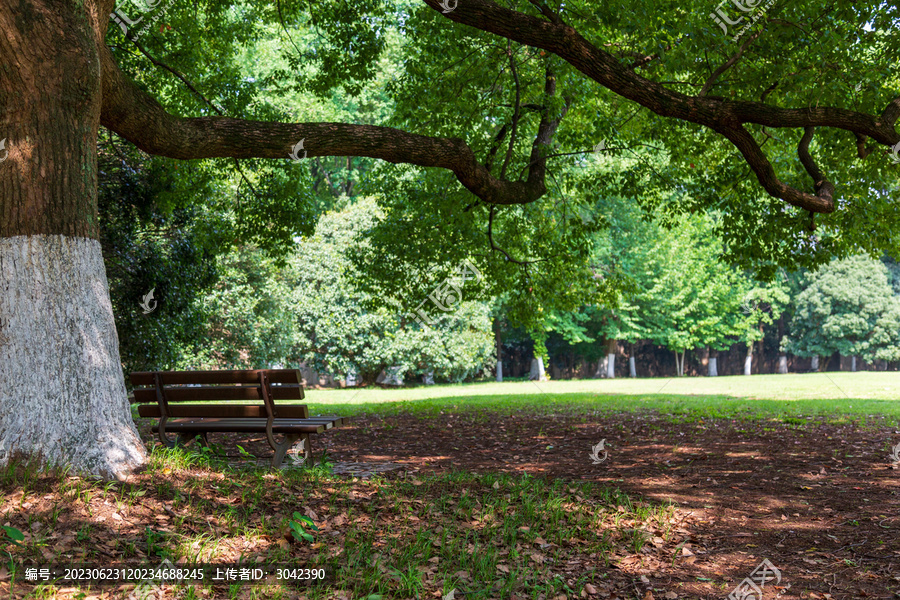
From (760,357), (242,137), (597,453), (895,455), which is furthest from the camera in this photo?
(760,357)

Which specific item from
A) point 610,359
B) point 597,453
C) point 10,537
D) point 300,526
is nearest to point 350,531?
point 300,526

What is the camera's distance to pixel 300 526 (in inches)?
166

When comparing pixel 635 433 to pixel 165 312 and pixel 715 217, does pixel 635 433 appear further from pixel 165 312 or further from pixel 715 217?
pixel 715 217

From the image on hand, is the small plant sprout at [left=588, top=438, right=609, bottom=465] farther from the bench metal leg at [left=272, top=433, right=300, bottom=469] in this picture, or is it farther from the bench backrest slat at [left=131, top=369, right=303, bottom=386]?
the bench backrest slat at [left=131, top=369, right=303, bottom=386]

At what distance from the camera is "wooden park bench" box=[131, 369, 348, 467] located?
20.6 ft

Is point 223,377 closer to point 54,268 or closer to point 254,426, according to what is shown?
point 254,426

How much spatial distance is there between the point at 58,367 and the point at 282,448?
2.27 m

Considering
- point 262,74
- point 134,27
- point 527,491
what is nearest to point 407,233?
point 134,27

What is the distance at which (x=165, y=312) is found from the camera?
1438 cm

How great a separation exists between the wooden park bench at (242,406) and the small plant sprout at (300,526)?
1829 mm

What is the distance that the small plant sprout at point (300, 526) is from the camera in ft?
13.5

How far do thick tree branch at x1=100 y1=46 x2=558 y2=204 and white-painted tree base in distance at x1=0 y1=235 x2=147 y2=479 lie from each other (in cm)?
174

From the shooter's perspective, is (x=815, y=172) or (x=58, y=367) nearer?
(x=58, y=367)

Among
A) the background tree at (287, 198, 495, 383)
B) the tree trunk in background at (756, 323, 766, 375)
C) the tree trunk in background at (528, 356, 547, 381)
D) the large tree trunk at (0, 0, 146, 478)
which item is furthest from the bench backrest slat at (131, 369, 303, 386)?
the tree trunk in background at (756, 323, 766, 375)
